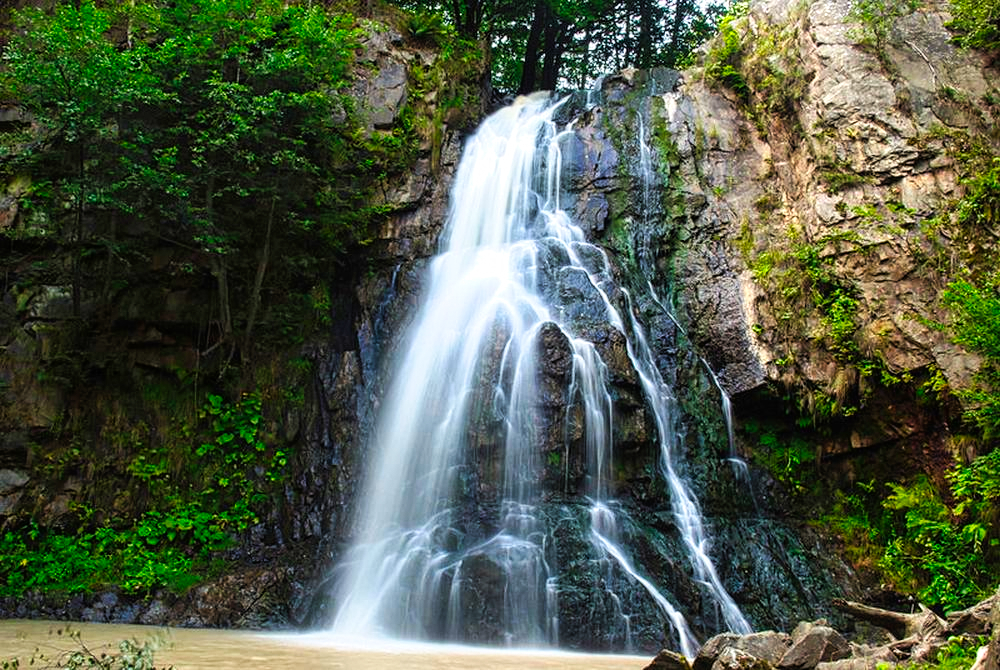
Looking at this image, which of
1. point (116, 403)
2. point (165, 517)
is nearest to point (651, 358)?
point (165, 517)

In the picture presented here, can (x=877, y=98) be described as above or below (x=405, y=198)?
above

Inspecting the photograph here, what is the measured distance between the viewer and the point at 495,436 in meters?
9.47

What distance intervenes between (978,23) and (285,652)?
13664 millimetres

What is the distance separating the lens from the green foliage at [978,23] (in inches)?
461

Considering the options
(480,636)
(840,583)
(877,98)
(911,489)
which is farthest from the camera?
(877,98)

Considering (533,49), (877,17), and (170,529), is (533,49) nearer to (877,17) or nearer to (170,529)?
(877,17)

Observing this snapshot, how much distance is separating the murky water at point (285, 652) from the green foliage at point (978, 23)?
11.4 metres

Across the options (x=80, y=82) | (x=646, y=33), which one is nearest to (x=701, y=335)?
(x=80, y=82)

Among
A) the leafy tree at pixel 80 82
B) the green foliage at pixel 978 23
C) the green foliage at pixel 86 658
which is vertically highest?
the green foliage at pixel 978 23

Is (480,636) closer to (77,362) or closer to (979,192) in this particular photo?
(77,362)

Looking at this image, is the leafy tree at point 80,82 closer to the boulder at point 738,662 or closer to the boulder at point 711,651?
the boulder at point 711,651

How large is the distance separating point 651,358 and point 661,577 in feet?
11.6

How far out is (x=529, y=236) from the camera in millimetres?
12391

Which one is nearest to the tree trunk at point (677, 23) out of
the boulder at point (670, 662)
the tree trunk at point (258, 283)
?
the tree trunk at point (258, 283)
